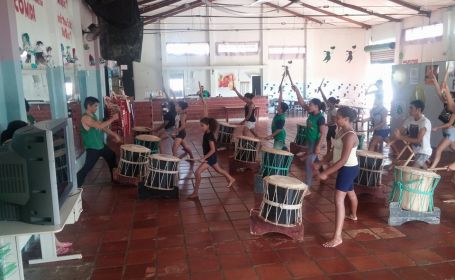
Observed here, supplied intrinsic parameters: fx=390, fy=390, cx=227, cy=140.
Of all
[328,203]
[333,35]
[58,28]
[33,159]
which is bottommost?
[328,203]

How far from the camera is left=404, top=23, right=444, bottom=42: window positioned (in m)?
13.8

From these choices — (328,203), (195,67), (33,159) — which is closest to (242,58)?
(195,67)

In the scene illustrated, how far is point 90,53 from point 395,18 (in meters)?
12.7

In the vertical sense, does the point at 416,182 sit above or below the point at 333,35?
below

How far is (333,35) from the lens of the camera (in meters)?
19.6

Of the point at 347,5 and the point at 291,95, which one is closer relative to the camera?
the point at 347,5

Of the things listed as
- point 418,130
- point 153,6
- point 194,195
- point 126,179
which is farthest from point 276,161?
point 153,6

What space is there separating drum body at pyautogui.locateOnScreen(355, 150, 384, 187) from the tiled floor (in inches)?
9.6

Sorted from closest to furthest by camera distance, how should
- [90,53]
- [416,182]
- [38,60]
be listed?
1. [416,182]
2. [38,60]
3. [90,53]

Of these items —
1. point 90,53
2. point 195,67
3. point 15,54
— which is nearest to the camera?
point 15,54

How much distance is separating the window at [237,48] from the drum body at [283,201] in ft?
50.3

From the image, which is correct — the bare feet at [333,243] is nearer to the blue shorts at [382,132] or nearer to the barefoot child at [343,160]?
the barefoot child at [343,160]

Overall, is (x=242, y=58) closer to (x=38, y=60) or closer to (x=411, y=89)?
(x=411, y=89)

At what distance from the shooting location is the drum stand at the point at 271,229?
4188mm
